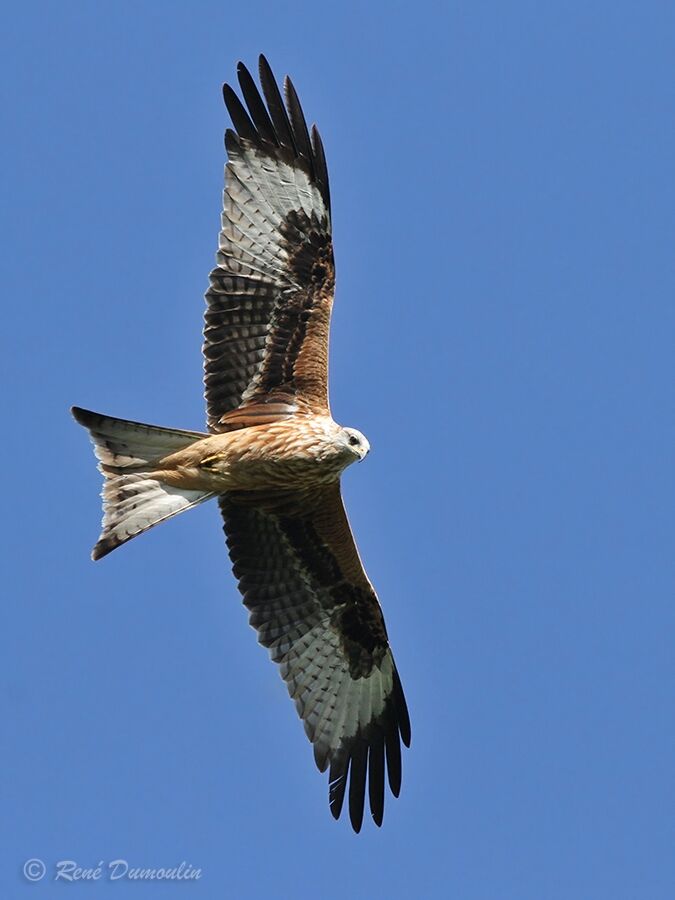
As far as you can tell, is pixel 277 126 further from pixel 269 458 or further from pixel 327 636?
pixel 327 636

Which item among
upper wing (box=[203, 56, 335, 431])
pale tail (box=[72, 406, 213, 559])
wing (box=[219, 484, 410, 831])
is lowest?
wing (box=[219, 484, 410, 831])

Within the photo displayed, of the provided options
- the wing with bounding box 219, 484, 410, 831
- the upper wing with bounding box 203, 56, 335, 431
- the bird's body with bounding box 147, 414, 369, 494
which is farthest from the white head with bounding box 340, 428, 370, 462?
the wing with bounding box 219, 484, 410, 831

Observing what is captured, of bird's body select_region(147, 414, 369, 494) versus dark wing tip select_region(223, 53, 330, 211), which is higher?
dark wing tip select_region(223, 53, 330, 211)

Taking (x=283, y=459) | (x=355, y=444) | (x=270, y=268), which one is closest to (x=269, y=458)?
(x=283, y=459)

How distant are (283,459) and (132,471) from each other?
1.21 m

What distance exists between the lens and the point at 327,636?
12562mm

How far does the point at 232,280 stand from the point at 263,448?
140cm

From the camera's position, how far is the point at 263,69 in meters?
11.8

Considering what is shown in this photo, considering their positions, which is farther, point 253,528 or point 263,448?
point 253,528

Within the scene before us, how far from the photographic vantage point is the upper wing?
11758mm

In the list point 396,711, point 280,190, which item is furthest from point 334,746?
point 280,190

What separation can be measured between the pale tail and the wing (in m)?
0.76

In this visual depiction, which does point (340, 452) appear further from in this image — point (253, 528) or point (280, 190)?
point (280, 190)

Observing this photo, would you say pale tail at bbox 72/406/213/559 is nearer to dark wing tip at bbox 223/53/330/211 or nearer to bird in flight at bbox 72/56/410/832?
bird in flight at bbox 72/56/410/832
